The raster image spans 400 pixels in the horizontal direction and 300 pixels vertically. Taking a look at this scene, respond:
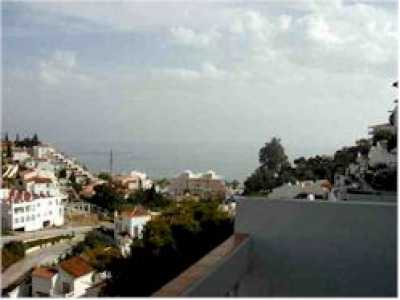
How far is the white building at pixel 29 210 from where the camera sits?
2020 centimetres

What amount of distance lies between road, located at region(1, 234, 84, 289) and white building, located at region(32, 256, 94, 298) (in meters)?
1.07

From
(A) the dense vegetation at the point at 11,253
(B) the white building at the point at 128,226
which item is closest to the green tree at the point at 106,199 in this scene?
(B) the white building at the point at 128,226

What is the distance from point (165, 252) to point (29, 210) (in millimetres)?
16349

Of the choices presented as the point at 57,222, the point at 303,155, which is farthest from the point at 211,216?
the point at 57,222

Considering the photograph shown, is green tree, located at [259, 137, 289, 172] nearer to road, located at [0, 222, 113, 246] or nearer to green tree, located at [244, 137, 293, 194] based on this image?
green tree, located at [244, 137, 293, 194]

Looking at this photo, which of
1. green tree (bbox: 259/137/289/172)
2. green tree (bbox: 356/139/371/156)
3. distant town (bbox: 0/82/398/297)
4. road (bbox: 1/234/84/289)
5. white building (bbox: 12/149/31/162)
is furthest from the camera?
white building (bbox: 12/149/31/162)

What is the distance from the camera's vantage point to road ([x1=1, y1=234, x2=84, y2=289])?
1339 centimetres

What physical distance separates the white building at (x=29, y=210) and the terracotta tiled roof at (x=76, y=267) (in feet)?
28.8

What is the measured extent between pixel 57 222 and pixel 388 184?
1862 cm

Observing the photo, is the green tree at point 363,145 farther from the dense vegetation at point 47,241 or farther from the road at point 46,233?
the dense vegetation at point 47,241

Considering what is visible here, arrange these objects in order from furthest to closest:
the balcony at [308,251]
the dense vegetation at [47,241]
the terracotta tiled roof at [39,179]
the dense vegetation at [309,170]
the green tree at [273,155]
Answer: the terracotta tiled roof at [39,179] < the green tree at [273,155] < the dense vegetation at [47,241] < the dense vegetation at [309,170] < the balcony at [308,251]

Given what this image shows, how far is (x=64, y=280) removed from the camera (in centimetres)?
1160

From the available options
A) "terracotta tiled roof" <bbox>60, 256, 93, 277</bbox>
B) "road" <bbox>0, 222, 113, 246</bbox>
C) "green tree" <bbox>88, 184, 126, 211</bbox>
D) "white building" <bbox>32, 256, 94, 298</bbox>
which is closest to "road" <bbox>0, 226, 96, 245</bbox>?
"road" <bbox>0, 222, 113, 246</bbox>

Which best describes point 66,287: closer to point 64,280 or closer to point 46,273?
point 64,280
